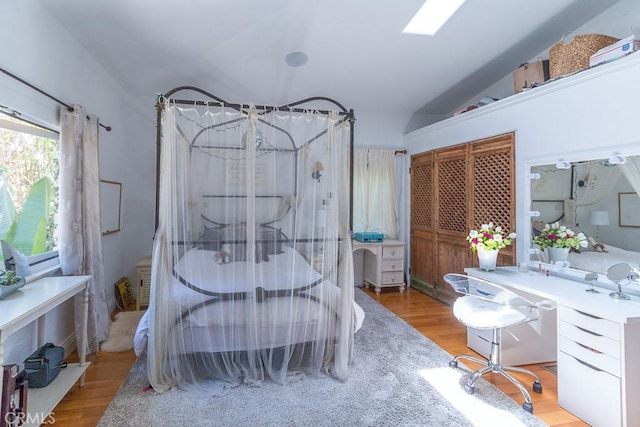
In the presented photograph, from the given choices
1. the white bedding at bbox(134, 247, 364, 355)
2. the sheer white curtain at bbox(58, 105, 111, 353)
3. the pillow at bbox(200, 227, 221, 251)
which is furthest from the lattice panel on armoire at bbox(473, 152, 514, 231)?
the sheer white curtain at bbox(58, 105, 111, 353)

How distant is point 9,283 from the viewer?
1.77 meters

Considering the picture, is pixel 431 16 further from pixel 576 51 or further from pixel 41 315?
pixel 41 315

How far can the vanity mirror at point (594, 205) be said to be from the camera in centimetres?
223

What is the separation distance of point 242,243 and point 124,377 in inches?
53.1

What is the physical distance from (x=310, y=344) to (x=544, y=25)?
12.3 ft

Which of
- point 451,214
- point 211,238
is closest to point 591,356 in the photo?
point 451,214

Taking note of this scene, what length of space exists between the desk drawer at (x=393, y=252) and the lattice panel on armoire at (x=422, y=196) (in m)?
0.47

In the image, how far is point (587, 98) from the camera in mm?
2453

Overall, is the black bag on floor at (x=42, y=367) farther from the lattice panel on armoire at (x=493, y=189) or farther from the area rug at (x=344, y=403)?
the lattice panel on armoire at (x=493, y=189)

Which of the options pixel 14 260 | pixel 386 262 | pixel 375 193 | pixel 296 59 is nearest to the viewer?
pixel 14 260

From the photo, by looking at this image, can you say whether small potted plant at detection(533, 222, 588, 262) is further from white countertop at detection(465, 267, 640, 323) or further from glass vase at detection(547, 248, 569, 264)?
white countertop at detection(465, 267, 640, 323)

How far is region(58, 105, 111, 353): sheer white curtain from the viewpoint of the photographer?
7.97ft

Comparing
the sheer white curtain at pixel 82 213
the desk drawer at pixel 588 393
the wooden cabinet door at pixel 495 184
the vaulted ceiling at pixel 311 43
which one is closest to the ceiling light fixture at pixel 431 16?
the vaulted ceiling at pixel 311 43

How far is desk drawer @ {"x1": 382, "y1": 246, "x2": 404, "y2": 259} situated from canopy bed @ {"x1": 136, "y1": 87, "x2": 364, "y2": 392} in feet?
7.55
